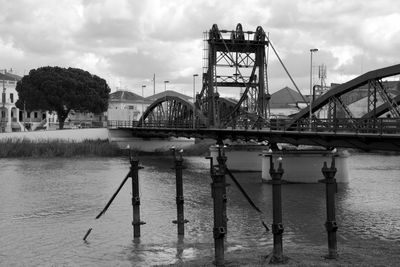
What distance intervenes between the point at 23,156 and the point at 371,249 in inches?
2785

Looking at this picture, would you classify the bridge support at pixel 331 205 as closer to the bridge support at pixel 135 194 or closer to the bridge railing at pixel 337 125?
the bridge support at pixel 135 194

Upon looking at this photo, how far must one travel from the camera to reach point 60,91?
361ft

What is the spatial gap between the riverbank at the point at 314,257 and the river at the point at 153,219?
146 cm

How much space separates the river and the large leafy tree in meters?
55.6

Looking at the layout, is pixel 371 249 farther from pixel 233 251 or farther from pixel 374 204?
pixel 374 204

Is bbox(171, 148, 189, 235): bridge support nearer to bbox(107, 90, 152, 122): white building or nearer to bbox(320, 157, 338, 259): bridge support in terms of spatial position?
bbox(320, 157, 338, 259): bridge support

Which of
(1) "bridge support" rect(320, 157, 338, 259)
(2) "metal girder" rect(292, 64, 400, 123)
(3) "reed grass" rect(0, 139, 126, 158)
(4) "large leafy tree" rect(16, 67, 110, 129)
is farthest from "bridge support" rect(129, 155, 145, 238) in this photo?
(4) "large leafy tree" rect(16, 67, 110, 129)

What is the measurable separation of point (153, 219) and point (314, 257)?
43.1 ft

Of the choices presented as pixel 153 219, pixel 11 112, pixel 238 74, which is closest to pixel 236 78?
pixel 238 74

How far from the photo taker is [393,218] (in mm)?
31750

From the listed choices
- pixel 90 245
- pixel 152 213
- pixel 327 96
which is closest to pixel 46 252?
pixel 90 245

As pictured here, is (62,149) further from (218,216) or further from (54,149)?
(218,216)

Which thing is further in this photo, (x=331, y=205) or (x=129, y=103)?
(x=129, y=103)

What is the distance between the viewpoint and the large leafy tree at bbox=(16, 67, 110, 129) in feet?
361
